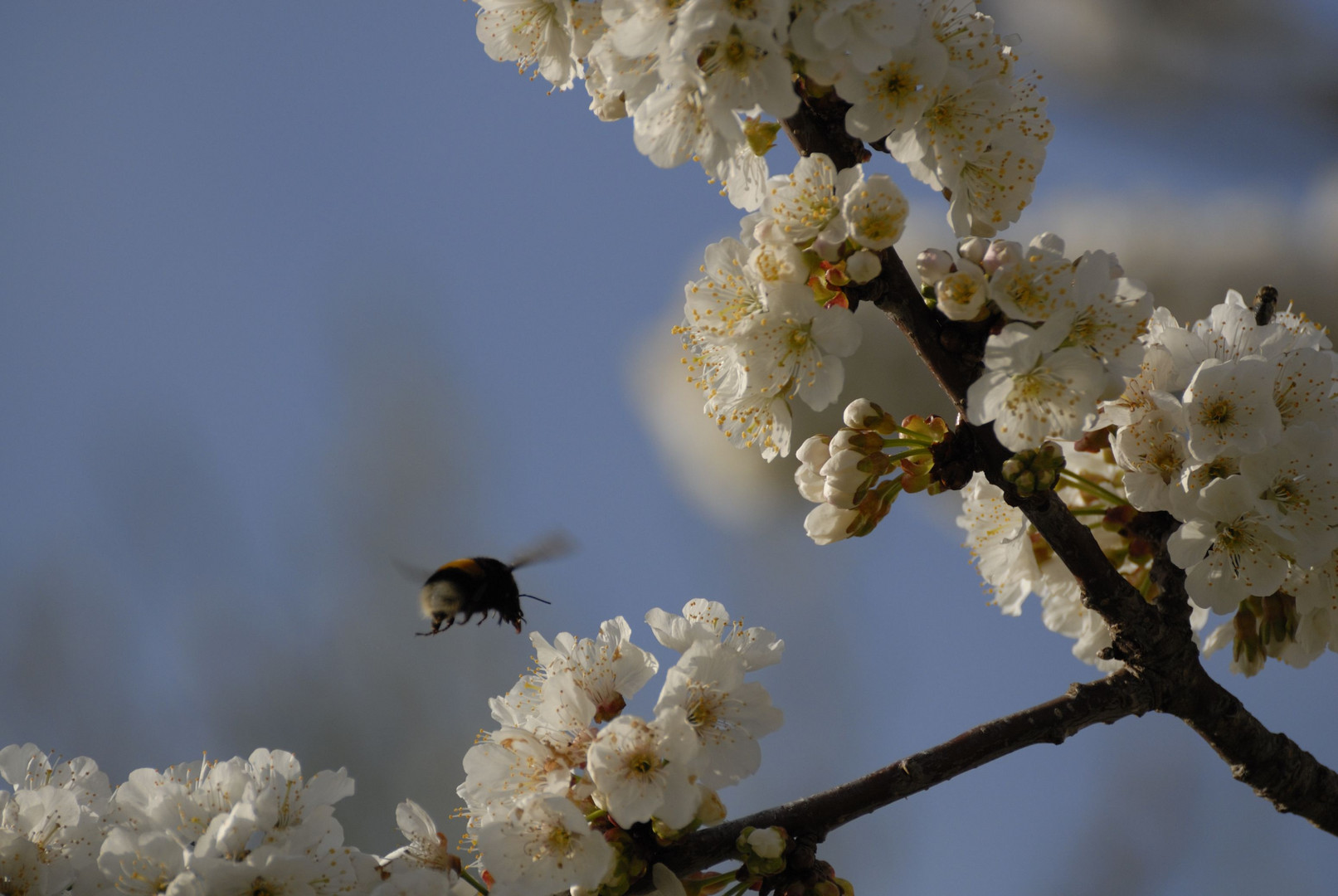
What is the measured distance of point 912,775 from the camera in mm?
1294

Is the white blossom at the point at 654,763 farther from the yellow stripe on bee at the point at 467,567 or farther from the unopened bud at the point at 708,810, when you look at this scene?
the yellow stripe on bee at the point at 467,567

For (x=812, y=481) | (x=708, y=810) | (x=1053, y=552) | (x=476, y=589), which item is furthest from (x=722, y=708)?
(x=476, y=589)

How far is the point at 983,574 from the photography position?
1783 mm

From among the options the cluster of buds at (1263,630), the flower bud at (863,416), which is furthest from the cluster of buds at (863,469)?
the cluster of buds at (1263,630)

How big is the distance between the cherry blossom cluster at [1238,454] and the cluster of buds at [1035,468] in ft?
0.63

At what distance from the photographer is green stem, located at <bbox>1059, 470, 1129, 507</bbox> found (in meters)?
1.59

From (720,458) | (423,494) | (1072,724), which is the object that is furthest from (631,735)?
(720,458)

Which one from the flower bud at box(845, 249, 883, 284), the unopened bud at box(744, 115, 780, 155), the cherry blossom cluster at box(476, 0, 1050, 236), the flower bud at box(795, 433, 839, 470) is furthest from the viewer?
the flower bud at box(795, 433, 839, 470)

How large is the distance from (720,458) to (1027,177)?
7328 millimetres

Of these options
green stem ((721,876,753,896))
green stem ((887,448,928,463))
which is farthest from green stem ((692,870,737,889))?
green stem ((887,448,928,463))

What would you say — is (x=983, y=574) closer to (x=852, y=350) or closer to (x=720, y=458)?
(x=852, y=350)

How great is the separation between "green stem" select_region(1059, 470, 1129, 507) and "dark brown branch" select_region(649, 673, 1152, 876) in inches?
12.8

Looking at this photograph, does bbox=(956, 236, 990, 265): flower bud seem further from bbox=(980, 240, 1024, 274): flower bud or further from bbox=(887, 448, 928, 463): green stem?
bbox=(887, 448, 928, 463): green stem

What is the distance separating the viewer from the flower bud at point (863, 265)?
1.17 meters
